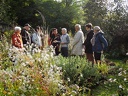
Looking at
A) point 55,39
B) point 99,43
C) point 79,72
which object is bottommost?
point 79,72

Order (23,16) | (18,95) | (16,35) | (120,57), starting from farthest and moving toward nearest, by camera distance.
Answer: (23,16) → (120,57) → (16,35) → (18,95)

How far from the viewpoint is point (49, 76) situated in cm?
501

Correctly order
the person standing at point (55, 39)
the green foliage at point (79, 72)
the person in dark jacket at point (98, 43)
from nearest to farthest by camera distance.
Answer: the green foliage at point (79, 72)
the person in dark jacket at point (98, 43)
the person standing at point (55, 39)

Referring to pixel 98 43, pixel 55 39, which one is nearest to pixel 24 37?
pixel 55 39

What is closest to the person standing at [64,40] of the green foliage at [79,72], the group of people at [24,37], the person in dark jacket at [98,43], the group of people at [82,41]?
the group of people at [82,41]

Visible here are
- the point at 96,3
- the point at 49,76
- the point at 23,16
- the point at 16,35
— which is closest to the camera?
the point at 49,76

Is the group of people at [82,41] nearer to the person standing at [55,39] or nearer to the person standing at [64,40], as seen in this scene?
the person standing at [64,40]

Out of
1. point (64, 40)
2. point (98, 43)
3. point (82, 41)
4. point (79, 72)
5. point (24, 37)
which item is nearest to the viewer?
point (79, 72)

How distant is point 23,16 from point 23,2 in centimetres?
201

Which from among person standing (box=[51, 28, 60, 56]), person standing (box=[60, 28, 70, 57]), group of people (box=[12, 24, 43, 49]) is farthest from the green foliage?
person standing (box=[51, 28, 60, 56])

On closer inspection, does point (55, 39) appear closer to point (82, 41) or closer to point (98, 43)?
point (82, 41)

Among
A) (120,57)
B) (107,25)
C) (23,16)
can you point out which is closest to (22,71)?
(120,57)

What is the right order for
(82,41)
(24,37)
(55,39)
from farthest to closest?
(55,39)
(24,37)
(82,41)

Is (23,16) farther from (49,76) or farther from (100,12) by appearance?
(49,76)
